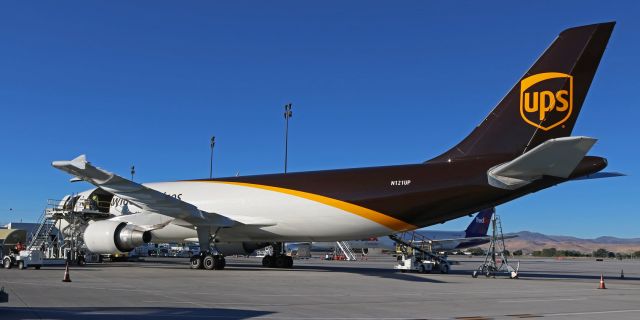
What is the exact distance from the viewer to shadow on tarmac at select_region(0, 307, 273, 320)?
948 cm

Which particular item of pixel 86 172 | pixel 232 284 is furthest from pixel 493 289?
pixel 86 172

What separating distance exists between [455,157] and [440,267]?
6828mm

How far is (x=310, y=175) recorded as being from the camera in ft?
78.9

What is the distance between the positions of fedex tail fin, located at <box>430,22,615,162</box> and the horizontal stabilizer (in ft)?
4.32

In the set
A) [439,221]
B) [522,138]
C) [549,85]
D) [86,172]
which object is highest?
[549,85]

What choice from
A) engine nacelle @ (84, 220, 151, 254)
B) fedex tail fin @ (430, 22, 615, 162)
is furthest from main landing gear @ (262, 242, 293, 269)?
fedex tail fin @ (430, 22, 615, 162)

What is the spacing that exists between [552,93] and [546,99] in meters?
0.29

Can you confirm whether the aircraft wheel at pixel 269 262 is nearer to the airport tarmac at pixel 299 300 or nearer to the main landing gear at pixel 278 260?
the main landing gear at pixel 278 260

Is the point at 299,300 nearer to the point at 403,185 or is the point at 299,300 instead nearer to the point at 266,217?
the point at 403,185

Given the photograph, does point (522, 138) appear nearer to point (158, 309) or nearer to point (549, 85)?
point (549, 85)

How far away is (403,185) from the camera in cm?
2138

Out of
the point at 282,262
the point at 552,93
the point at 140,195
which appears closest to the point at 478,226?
the point at 282,262

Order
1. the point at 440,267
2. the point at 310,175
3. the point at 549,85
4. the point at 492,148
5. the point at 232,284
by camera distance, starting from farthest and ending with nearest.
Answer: the point at 440,267
the point at 310,175
the point at 492,148
the point at 549,85
the point at 232,284

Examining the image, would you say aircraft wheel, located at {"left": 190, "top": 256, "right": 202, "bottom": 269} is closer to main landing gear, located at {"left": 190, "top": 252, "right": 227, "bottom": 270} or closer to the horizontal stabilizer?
main landing gear, located at {"left": 190, "top": 252, "right": 227, "bottom": 270}
